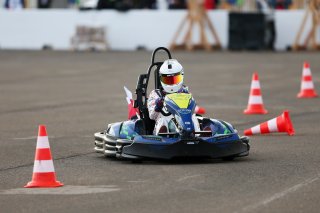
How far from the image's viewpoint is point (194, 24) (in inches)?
1576

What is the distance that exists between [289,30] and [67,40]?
26.8ft

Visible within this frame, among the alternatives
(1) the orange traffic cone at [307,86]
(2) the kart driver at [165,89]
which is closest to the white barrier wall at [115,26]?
(1) the orange traffic cone at [307,86]

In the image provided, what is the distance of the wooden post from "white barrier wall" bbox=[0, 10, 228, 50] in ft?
1.26

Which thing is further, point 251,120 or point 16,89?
point 16,89

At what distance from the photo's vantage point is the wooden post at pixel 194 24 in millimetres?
39344

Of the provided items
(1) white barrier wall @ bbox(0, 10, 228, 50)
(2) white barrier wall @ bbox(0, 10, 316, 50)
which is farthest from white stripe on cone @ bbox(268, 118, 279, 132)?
(1) white barrier wall @ bbox(0, 10, 228, 50)

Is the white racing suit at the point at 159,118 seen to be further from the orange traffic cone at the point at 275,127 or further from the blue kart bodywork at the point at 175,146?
the orange traffic cone at the point at 275,127

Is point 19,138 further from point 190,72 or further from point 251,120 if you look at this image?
point 190,72

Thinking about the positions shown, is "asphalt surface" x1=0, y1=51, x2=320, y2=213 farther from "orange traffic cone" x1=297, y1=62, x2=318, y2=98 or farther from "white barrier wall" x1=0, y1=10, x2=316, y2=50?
"white barrier wall" x1=0, y1=10, x2=316, y2=50

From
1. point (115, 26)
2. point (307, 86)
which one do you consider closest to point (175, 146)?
point (307, 86)

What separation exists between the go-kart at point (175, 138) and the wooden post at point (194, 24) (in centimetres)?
2611

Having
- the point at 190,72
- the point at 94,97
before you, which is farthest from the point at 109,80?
the point at 94,97

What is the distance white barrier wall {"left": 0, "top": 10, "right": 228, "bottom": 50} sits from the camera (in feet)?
131

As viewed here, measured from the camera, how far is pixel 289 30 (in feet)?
128
